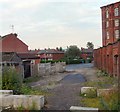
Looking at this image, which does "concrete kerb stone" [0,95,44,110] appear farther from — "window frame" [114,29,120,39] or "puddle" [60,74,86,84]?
"window frame" [114,29,120,39]

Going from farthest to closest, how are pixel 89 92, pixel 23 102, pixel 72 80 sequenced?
pixel 72 80 < pixel 89 92 < pixel 23 102

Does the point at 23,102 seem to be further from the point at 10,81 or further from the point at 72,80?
the point at 72,80

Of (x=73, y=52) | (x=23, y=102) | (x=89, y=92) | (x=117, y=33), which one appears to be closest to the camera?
(x=23, y=102)

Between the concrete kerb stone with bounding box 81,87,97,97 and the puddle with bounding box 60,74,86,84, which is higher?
the concrete kerb stone with bounding box 81,87,97,97

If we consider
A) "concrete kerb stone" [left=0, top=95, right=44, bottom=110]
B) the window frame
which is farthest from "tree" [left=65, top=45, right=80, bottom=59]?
"concrete kerb stone" [left=0, top=95, right=44, bottom=110]

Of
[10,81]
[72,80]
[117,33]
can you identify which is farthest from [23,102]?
[117,33]

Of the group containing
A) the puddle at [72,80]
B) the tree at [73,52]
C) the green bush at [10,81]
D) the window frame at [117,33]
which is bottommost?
the puddle at [72,80]

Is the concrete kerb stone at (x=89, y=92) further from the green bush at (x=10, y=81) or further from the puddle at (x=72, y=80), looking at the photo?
the puddle at (x=72, y=80)

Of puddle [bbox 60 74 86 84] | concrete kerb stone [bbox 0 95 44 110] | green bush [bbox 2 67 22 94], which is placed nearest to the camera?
concrete kerb stone [bbox 0 95 44 110]

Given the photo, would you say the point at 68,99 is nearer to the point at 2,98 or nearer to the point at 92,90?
the point at 92,90

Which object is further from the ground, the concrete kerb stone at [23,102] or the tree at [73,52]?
the tree at [73,52]

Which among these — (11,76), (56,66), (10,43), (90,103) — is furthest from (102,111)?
(10,43)

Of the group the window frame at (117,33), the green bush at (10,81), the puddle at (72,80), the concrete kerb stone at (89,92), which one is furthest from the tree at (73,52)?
the concrete kerb stone at (89,92)

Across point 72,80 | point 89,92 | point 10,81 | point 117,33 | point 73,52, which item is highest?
point 117,33
